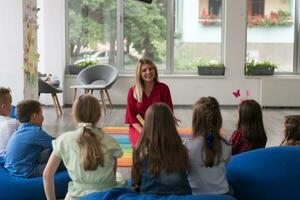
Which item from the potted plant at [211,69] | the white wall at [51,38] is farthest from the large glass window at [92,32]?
the potted plant at [211,69]

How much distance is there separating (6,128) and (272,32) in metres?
7.58

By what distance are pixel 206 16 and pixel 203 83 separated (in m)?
1.47

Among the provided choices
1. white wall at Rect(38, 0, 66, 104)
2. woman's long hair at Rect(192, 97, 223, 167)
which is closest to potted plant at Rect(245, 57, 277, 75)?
white wall at Rect(38, 0, 66, 104)

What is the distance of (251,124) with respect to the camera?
364cm

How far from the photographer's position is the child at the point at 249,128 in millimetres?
3629

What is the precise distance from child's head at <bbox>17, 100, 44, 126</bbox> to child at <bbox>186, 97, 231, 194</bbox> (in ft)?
4.28

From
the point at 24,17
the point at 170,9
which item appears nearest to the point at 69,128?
the point at 24,17

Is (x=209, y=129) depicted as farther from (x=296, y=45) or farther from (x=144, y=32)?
(x=296, y=45)

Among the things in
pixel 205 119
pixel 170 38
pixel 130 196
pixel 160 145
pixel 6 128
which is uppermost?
pixel 170 38

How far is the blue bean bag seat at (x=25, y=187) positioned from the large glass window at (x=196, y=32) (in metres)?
6.92

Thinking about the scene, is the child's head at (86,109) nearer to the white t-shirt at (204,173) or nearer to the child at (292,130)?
the white t-shirt at (204,173)

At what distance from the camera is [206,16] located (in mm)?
10570

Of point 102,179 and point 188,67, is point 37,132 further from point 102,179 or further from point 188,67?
point 188,67

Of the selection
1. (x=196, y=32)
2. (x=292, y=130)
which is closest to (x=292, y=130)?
(x=292, y=130)
